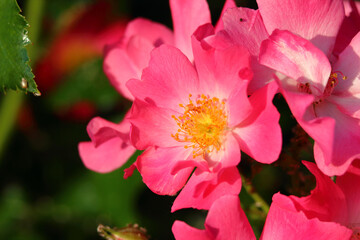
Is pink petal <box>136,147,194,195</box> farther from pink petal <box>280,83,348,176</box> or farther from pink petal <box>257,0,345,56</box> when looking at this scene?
pink petal <box>257,0,345,56</box>

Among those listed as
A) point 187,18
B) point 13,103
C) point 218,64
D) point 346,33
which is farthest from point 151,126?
point 13,103

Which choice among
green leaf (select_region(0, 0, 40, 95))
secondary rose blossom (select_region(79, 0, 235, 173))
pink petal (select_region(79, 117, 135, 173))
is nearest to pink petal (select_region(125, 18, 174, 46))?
secondary rose blossom (select_region(79, 0, 235, 173))

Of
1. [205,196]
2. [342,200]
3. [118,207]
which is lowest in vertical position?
[118,207]

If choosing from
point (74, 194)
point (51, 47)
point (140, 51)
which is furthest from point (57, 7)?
point (140, 51)

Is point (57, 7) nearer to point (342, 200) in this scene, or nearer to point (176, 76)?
point (176, 76)

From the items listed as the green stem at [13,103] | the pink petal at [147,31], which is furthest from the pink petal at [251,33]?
the green stem at [13,103]

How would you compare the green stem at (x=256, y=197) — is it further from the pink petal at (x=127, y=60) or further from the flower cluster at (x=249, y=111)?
the pink petal at (x=127, y=60)

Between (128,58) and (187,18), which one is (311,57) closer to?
(187,18)

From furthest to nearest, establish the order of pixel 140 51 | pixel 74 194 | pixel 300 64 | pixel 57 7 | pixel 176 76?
pixel 57 7 → pixel 74 194 → pixel 140 51 → pixel 176 76 → pixel 300 64
